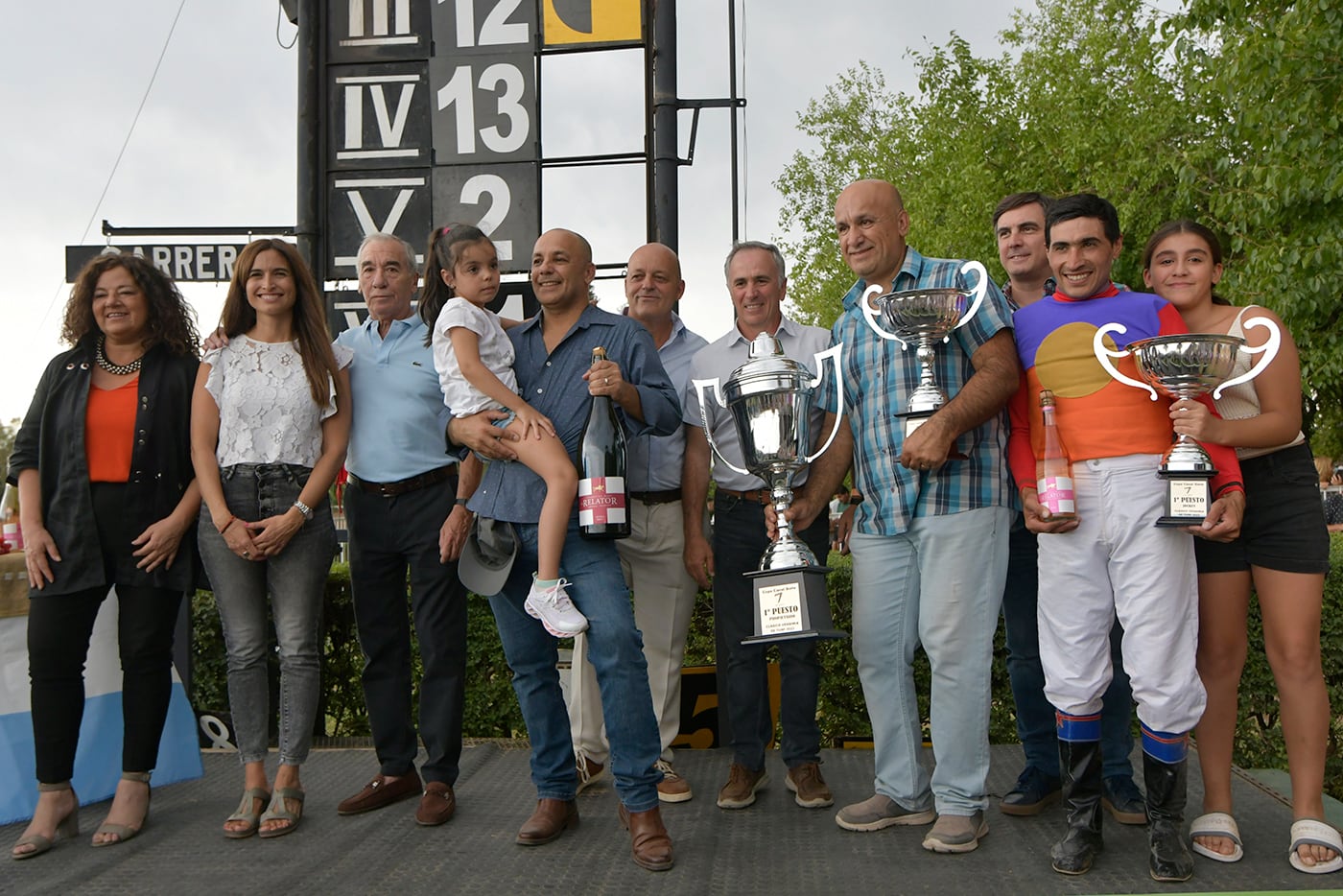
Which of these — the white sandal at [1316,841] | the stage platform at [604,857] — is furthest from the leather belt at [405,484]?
the white sandal at [1316,841]

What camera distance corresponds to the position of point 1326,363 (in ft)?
33.8

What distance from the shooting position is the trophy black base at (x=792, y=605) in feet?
10.6

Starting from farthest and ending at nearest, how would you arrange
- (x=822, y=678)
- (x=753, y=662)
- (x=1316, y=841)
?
(x=822, y=678)
(x=753, y=662)
(x=1316, y=841)

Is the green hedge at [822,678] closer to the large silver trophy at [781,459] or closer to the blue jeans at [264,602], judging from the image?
the blue jeans at [264,602]

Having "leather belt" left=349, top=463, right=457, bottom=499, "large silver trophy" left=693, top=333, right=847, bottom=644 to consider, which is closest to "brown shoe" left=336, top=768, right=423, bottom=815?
"leather belt" left=349, top=463, right=457, bottom=499

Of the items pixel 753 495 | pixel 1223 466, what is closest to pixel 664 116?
pixel 753 495

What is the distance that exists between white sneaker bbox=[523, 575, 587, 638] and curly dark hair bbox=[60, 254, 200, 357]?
1.72 metres

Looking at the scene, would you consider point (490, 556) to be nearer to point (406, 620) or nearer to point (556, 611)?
point (556, 611)

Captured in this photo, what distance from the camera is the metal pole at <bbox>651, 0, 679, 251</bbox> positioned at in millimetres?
5430

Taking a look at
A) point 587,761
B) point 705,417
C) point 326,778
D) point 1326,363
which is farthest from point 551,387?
point 1326,363

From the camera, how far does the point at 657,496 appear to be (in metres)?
4.17

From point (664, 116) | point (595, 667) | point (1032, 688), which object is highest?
point (664, 116)

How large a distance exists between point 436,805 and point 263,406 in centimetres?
149

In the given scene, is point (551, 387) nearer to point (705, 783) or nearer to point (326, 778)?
point (705, 783)
